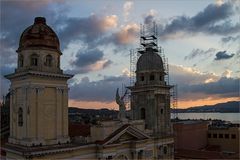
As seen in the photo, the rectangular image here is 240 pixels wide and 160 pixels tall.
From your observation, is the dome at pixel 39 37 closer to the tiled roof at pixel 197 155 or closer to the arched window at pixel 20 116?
the arched window at pixel 20 116

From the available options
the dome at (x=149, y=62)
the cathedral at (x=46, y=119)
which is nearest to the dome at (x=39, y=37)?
the cathedral at (x=46, y=119)

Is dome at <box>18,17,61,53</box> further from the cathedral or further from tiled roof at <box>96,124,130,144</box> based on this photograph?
tiled roof at <box>96,124,130,144</box>

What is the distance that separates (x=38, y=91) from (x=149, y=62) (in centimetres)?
1621

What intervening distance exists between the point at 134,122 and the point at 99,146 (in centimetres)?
592

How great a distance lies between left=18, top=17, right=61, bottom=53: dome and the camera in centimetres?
2673

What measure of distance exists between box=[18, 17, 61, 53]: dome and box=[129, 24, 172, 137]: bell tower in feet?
44.3

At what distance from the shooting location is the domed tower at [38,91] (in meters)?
25.9

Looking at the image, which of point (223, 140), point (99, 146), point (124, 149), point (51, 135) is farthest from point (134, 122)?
point (223, 140)

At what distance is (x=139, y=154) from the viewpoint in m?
33.4

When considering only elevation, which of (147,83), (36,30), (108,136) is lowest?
(108,136)

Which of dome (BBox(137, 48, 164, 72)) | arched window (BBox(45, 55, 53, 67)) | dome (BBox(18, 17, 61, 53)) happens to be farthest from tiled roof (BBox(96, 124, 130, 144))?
dome (BBox(137, 48, 164, 72))

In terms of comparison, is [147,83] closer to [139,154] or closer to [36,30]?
[139,154]

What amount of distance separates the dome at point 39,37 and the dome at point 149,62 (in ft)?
44.9

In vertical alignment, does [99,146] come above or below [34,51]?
below
